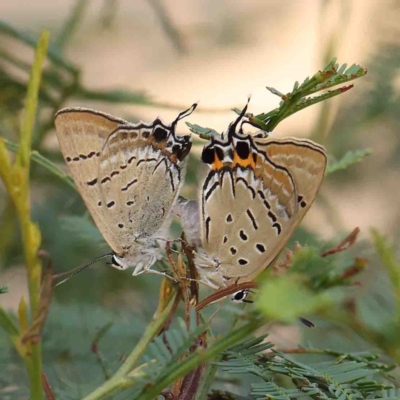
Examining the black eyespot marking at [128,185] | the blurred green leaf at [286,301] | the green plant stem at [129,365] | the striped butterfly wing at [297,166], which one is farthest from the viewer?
the black eyespot marking at [128,185]

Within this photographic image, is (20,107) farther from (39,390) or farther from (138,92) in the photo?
(39,390)

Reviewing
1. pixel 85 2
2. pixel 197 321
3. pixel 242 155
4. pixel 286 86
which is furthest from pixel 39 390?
pixel 286 86

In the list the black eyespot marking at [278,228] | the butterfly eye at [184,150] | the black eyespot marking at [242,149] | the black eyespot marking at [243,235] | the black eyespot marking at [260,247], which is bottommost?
the black eyespot marking at [260,247]

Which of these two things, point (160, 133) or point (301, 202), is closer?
point (301, 202)

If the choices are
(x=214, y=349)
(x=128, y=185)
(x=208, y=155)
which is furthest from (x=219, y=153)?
(x=214, y=349)

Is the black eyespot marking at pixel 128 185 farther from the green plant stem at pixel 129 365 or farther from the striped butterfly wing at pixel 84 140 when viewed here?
the green plant stem at pixel 129 365

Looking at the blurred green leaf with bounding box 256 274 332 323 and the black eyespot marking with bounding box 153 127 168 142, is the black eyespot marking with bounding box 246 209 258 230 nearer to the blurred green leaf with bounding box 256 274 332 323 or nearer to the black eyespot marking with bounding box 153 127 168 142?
the black eyespot marking with bounding box 153 127 168 142

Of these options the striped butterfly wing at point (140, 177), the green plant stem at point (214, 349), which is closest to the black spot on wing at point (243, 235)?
the striped butterfly wing at point (140, 177)

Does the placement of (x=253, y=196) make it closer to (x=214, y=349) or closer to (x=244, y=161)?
(x=244, y=161)
